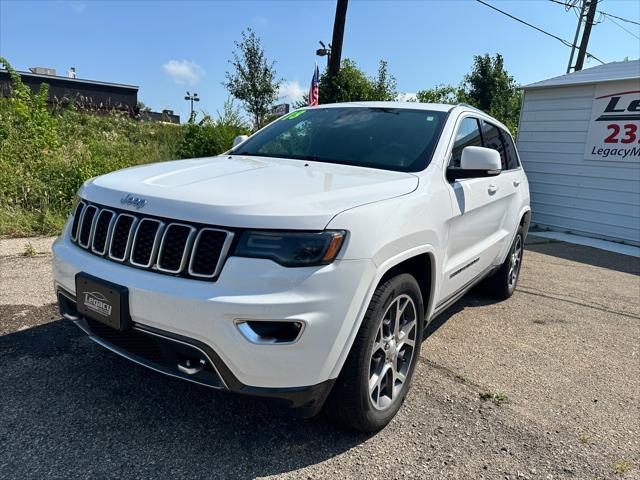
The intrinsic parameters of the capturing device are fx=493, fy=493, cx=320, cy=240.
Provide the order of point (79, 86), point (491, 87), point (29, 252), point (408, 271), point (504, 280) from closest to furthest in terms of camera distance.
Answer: point (408, 271) → point (504, 280) → point (29, 252) → point (491, 87) → point (79, 86)

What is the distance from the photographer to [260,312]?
190 cm

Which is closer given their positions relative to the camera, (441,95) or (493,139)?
(493,139)

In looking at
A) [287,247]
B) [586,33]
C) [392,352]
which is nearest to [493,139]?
[392,352]

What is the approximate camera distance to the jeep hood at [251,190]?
2.01 metres

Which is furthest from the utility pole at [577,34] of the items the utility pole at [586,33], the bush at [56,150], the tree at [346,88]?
the bush at [56,150]

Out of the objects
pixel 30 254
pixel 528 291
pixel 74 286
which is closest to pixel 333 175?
pixel 74 286

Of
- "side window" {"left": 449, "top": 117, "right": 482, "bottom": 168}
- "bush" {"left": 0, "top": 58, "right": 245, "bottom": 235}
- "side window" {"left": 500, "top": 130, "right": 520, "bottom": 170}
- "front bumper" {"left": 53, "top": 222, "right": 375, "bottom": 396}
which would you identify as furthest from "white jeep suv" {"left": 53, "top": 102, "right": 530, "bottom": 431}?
"bush" {"left": 0, "top": 58, "right": 245, "bottom": 235}

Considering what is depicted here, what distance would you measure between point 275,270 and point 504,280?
3.52 meters

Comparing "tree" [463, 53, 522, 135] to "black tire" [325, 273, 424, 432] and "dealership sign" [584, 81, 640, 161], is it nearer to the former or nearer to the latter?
"dealership sign" [584, 81, 640, 161]

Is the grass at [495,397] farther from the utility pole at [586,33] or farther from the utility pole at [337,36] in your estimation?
the utility pole at [586,33]

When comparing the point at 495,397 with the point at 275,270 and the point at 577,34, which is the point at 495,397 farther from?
the point at 577,34

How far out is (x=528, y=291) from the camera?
5480 mm

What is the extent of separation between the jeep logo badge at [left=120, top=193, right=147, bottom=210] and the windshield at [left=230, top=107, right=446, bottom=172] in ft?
4.32

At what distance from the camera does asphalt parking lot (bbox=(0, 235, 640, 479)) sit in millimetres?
2238
